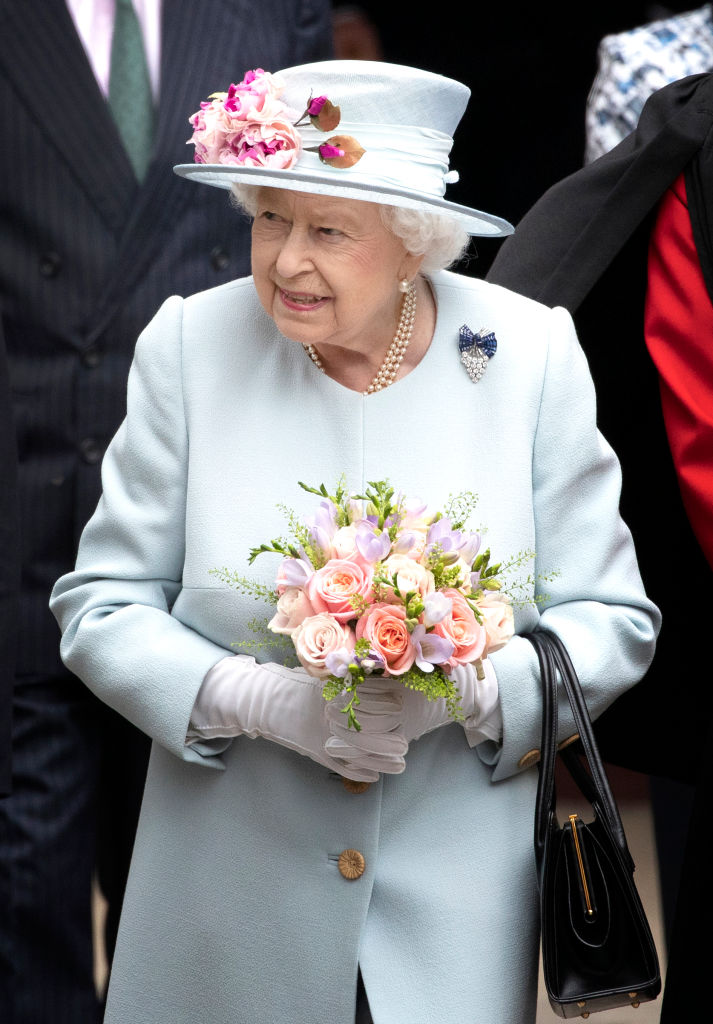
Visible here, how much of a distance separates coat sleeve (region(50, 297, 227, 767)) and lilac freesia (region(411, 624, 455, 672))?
471mm

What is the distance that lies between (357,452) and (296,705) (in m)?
0.43

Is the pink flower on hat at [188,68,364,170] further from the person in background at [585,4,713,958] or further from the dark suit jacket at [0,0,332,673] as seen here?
the person in background at [585,4,713,958]

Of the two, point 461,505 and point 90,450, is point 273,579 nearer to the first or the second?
point 461,505

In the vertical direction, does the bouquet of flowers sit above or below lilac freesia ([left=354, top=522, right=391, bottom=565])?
below

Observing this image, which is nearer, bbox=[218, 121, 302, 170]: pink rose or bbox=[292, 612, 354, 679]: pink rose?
bbox=[292, 612, 354, 679]: pink rose

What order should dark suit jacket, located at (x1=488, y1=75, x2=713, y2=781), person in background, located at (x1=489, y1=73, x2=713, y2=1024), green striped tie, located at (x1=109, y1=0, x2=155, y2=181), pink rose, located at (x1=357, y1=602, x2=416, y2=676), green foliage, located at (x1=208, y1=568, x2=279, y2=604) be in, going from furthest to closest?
green striped tie, located at (x1=109, y1=0, x2=155, y2=181)
dark suit jacket, located at (x1=488, y1=75, x2=713, y2=781)
person in background, located at (x1=489, y1=73, x2=713, y2=1024)
green foliage, located at (x1=208, y1=568, x2=279, y2=604)
pink rose, located at (x1=357, y1=602, x2=416, y2=676)

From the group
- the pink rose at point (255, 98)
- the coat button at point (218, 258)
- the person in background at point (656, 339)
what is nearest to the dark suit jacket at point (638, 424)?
the person in background at point (656, 339)

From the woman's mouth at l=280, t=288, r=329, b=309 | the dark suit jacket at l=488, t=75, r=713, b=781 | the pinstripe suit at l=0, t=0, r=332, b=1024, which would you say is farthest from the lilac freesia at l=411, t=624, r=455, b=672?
the pinstripe suit at l=0, t=0, r=332, b=1024

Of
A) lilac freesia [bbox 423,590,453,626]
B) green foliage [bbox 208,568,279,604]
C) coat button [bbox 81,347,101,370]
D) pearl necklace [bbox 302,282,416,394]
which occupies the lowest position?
green foliage [bbox 208,568,279,604]

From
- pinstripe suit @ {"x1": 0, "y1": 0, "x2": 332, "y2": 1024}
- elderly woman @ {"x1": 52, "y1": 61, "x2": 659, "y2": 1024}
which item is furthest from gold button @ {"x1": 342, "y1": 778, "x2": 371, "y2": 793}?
pinstripe suit @ {"x1": 0, "y1": 0, "x2": 332, "y2": 1024}

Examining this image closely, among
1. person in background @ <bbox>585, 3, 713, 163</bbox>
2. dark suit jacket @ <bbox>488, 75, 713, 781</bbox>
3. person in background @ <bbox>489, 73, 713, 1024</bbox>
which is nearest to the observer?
person in background @ <bbox>489, 73, 713, 1024</bbox>

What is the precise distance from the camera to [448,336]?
7.88 feet

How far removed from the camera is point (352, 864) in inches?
88.9

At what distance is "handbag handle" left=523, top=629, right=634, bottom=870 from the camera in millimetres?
2180
